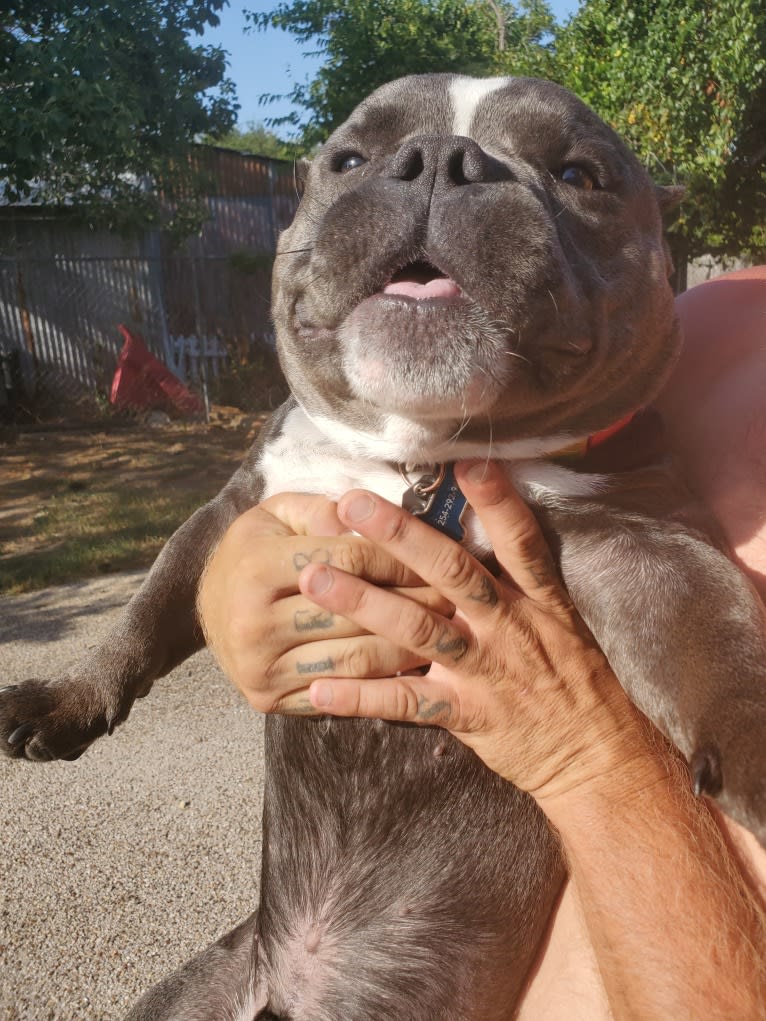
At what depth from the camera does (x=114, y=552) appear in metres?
6.34

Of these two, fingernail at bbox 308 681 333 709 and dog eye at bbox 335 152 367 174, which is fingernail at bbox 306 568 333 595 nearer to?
fingernail at bbox 308 681 333 709

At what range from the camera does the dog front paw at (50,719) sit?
2291mm

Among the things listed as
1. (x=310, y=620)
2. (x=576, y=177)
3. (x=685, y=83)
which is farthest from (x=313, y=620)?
(x=685, y=83)

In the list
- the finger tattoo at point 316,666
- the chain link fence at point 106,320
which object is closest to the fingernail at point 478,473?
the finger tattoo at point 316,666

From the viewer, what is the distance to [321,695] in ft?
6.37

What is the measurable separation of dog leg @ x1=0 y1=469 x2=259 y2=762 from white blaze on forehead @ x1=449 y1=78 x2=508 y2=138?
102 cm

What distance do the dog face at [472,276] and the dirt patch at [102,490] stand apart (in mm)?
4427

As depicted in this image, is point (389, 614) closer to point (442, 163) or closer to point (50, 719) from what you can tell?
point (442, 163)

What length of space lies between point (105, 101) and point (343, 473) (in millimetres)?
7300

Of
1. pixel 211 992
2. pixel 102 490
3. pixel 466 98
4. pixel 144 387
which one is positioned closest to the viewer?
pixel 466 98

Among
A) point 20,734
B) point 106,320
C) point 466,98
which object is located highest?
point 466,98

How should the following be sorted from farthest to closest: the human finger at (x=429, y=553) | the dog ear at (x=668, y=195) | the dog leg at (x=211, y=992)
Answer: the dog ear at (x=668, y=195) → the dog leg at (x=211, y=992) → the human finger at (x=429, y=553)

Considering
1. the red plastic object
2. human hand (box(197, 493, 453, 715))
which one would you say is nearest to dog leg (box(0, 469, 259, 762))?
human hand (box(197, 493, 453, 715))

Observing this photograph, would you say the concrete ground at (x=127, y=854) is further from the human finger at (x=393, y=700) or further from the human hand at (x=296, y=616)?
the human finger at (x=393, y=700)
